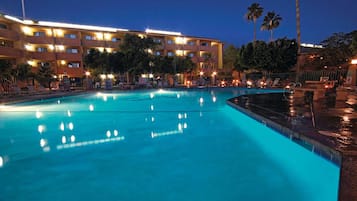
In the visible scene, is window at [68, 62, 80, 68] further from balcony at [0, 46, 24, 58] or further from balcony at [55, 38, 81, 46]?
→ balcony at [0, 46, 24, 58]

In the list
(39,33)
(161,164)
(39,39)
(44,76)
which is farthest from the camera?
(39,33)

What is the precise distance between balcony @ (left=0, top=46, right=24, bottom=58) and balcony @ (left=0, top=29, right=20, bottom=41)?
132cm

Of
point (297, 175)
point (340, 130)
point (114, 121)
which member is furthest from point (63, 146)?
point (340, 130)

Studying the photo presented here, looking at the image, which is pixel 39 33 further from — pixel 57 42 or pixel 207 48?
pixel 207 48

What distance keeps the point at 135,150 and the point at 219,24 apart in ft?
361

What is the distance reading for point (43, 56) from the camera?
1172 inches

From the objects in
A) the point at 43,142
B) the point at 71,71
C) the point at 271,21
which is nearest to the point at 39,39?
the point at 71,71

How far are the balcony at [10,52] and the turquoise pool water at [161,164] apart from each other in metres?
21.1

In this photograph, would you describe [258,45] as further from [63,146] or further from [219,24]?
[219,24]

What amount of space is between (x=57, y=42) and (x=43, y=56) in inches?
108

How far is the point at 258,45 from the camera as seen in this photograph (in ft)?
80.3

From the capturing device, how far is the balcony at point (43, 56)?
96.0ft

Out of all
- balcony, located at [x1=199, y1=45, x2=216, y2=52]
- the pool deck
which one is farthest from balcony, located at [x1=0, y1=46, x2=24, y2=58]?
the pool deck

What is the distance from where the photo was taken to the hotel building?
2622 cm
